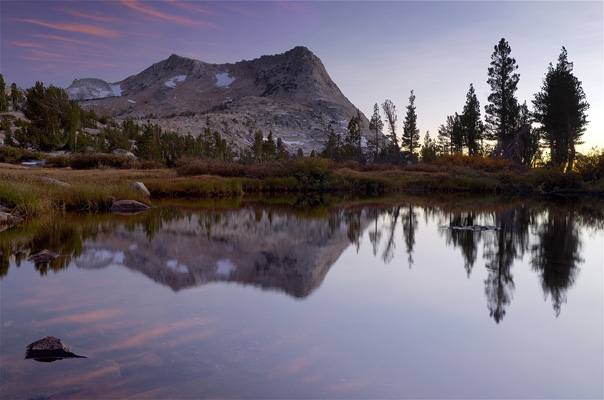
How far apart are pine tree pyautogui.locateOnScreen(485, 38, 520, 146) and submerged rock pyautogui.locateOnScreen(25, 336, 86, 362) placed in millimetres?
54748

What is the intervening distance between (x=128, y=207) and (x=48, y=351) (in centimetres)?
1708

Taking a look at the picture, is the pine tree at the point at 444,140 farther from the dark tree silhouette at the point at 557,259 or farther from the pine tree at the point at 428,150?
the dark tree silhouette at the point at 557,259

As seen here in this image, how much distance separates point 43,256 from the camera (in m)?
9.65

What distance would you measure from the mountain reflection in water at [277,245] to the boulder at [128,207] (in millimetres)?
1939

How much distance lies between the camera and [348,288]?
748 centimetres

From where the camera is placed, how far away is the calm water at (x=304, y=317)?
404 cm

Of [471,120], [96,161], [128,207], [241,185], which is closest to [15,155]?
[96,161]

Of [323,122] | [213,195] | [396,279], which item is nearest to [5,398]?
[396,279]

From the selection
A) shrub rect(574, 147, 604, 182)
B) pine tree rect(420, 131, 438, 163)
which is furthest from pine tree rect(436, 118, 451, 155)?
shrub rect(574, 147, 604, 182)

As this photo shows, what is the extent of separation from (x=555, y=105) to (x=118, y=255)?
172 ft

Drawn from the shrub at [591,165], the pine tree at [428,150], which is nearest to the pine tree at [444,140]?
the pine tree at [428,150]

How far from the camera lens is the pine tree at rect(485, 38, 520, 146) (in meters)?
51.2

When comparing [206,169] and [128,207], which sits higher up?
[206,169]

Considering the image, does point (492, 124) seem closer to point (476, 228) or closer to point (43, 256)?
point (476, 228)
